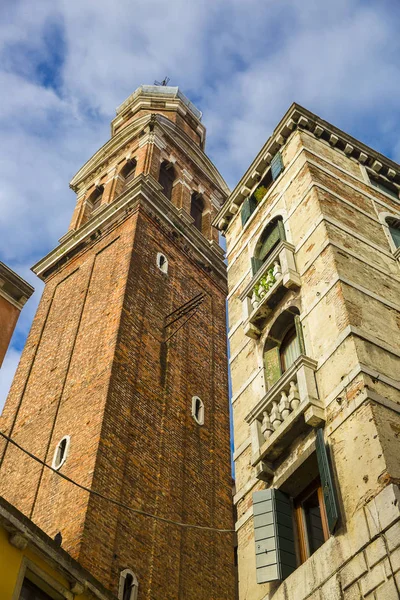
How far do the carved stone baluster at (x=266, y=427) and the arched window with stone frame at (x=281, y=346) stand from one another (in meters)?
0.94

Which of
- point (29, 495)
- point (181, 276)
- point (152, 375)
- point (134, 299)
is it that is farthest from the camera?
point (181, 276)

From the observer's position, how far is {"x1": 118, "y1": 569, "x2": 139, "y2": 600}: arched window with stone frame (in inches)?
563

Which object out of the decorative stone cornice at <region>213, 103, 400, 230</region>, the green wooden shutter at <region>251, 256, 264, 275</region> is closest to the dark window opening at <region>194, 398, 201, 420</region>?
the decorative stone cornice at <region>213, 103, 400, 230</region>

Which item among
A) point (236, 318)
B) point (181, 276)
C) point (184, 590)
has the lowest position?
point (184, 590)

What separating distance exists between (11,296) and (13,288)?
5.8 inches

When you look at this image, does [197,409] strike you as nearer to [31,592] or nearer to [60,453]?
[60,453]

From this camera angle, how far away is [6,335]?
1202 centimetres

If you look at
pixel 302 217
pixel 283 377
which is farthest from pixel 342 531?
pixel 302 217

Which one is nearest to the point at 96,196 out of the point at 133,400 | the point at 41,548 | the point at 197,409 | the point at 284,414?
the point at 197,409

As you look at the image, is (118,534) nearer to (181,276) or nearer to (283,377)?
(283,377)

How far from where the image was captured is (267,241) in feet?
44.0

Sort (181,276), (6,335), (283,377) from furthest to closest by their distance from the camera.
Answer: (181,276), (6,335), (283,377)

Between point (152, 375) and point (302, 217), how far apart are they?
8.50 metres

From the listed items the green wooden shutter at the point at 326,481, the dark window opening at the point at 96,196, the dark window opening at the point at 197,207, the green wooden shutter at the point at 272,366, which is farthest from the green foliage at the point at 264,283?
the dark window opening at the point at 96,196
